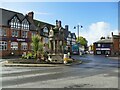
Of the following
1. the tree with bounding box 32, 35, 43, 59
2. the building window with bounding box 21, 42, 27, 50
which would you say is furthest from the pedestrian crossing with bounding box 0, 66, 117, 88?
the building window with bounding box 21, 42, 27, 50

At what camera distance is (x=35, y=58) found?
3588 cm

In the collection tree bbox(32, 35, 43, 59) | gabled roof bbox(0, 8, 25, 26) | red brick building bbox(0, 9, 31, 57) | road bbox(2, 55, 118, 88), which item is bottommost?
road bbox(2, 55, 118, 88)

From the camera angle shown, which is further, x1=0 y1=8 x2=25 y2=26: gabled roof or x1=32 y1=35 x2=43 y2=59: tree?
x1=0 y1=8 x2=25 y2=26: gabled roof

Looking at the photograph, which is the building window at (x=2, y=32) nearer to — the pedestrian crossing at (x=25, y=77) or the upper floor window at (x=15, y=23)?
the upper floor window at (x=15, y=23)

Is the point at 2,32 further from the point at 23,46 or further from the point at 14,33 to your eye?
the point at 23,46

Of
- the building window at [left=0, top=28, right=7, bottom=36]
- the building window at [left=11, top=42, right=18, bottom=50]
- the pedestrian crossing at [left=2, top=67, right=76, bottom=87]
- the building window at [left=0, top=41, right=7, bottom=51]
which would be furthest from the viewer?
the building window at [left=11, top=42, right=18, bottom=50]

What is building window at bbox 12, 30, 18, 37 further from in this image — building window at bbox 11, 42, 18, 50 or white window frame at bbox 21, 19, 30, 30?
white window frame at bbox 21, 19, 30, 30

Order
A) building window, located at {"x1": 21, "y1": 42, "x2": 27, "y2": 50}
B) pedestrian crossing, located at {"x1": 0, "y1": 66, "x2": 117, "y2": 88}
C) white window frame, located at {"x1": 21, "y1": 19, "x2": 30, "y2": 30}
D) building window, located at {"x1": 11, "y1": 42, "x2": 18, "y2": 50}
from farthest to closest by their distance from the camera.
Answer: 1. white window frame, located at {"x1": 21, "y1": 19, "x2": 30, "y2": 30}
2. building window, located at {"x1": 21, "y1": 42, "x2": 27, "y2": 50}
3. building window, located at {"x1": 11, "y1": 42, "x2": 18, "y2": 50}
4. pedestrian crossing, located at {"x1": 0, "y1": 66, "x2": 117, "y2": 88}

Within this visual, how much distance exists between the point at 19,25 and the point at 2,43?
8519 mm

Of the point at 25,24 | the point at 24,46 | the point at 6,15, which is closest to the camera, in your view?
the point at 6,15

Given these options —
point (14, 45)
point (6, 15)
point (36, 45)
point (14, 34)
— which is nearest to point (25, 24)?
point (14, 34)

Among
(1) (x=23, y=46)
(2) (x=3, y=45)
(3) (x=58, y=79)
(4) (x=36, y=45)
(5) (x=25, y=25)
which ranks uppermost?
(5) (x=25, y=25)

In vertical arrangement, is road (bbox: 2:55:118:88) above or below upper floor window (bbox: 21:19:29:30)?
below

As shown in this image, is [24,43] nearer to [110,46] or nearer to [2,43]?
[2,43]
